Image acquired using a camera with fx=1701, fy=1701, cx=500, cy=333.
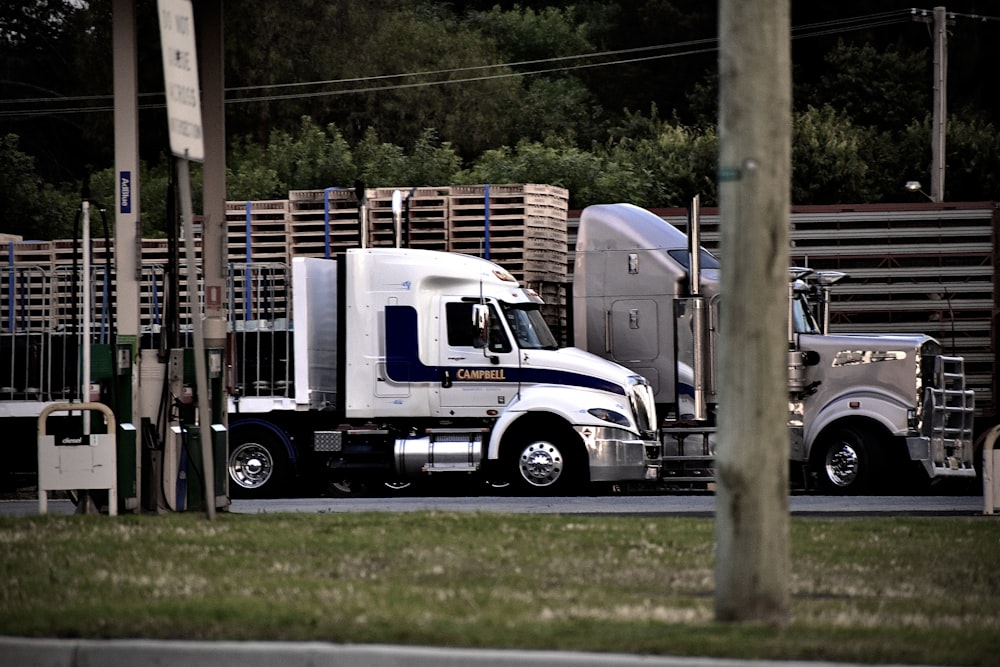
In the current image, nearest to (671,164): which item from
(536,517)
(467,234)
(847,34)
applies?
(847,34)

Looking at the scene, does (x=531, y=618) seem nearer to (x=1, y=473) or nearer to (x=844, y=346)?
(x=844, y=346)

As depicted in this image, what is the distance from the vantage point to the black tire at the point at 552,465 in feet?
68.7

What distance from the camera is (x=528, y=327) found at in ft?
71.3

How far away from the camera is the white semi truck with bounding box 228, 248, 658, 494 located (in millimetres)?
21156

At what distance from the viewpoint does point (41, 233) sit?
43438 mm

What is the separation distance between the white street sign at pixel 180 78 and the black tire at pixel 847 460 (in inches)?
449

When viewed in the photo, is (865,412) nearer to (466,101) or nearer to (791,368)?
(791,368)

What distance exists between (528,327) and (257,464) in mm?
3918

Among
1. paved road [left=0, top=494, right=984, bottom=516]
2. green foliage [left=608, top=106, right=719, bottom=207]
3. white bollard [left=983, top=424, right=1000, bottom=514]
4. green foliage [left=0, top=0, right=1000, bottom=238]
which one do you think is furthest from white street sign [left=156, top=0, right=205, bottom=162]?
green foliage [left=608, top=106, right=719, bottom=207]

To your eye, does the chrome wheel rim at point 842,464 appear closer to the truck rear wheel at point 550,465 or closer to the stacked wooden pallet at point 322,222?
the truck rear wheel at point 550,465

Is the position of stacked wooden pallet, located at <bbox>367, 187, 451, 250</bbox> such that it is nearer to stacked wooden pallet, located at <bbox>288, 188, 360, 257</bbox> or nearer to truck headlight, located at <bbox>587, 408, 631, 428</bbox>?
stacked wooden pallet, located at <bbox>288, 188, 360, 257</bbox>

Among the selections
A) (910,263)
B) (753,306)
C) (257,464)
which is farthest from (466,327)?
(753,306)

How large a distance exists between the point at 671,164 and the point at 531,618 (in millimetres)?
35222

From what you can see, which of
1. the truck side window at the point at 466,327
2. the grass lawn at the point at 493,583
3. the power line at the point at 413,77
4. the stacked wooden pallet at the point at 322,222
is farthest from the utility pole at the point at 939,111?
the grass lawn at the point at 493,583
